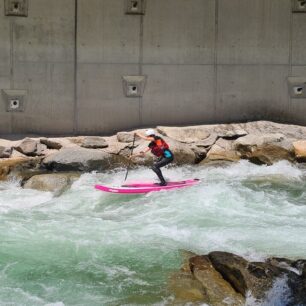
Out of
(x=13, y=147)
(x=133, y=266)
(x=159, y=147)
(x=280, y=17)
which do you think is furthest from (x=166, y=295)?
(x=280, y=17)

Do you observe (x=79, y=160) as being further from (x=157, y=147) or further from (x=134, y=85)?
(x=134, y=85)

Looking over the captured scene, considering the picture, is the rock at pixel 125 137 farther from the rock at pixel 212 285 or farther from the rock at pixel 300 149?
the rock at pixel 212 285

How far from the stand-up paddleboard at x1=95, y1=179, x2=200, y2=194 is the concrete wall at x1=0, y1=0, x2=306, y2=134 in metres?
3.33

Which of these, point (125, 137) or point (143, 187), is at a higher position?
point (125, 137)

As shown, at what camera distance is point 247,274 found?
680 cm

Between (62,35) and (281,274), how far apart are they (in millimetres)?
9473

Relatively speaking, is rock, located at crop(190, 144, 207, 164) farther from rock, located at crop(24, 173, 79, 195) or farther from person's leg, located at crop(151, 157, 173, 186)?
rock, located at crop(24, 173, 79, 195)

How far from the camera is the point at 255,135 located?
1452 centimetres

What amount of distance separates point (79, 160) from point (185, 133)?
311cm

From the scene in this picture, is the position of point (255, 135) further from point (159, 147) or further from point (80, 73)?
point (80, 73)

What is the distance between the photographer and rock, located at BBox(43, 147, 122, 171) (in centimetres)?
1280

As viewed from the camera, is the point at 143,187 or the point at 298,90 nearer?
the point at 143,187

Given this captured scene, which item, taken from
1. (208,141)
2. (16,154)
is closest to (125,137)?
(208,141)

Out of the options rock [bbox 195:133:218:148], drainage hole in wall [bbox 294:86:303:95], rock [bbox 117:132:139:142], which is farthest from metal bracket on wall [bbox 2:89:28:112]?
drainage hole in wall [bbox 294:86:303:95]
